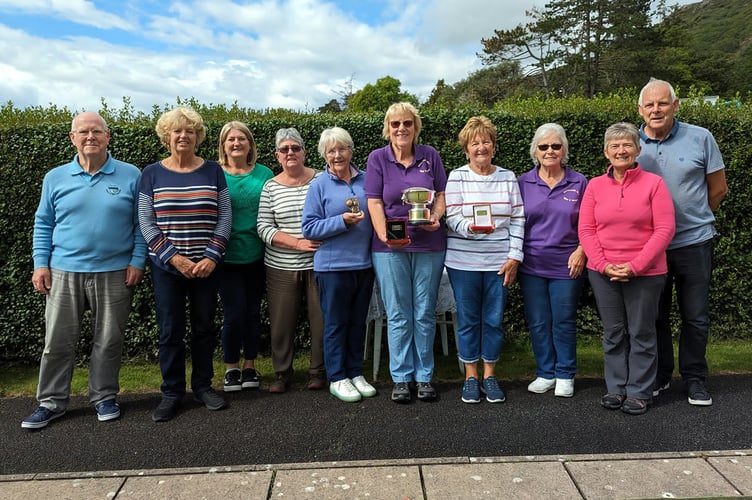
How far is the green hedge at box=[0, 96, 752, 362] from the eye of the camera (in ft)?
Answer: 16.1

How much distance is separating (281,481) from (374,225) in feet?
5.80

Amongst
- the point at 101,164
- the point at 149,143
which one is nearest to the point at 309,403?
the point at 101,164

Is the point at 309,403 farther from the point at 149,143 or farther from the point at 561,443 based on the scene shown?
the point at 149,143

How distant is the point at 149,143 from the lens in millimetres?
5039

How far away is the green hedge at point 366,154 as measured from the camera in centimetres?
492

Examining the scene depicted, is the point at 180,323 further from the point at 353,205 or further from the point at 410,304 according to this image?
the point at 410,304

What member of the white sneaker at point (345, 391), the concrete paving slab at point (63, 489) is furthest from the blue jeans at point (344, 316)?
the concrete paving slab at point (63, 489)

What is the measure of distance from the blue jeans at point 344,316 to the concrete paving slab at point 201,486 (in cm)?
118

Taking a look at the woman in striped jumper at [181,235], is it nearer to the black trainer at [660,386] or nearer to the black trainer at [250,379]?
the black trainer at [250,379]

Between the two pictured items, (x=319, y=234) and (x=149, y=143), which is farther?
(x=149, y=143)

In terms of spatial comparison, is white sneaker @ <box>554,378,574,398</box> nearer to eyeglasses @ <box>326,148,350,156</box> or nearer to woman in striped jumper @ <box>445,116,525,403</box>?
woman in striped jumper @ <box>445,116,525,403</box>

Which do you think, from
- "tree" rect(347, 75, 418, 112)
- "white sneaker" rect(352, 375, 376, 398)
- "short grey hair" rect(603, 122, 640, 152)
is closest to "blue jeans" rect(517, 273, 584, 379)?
"short grey hair" rect(603, 122, 640, 152)

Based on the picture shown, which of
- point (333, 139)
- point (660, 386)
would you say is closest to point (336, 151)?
point (333, 139)

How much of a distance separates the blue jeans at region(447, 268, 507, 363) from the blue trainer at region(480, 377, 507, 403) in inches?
6.1
